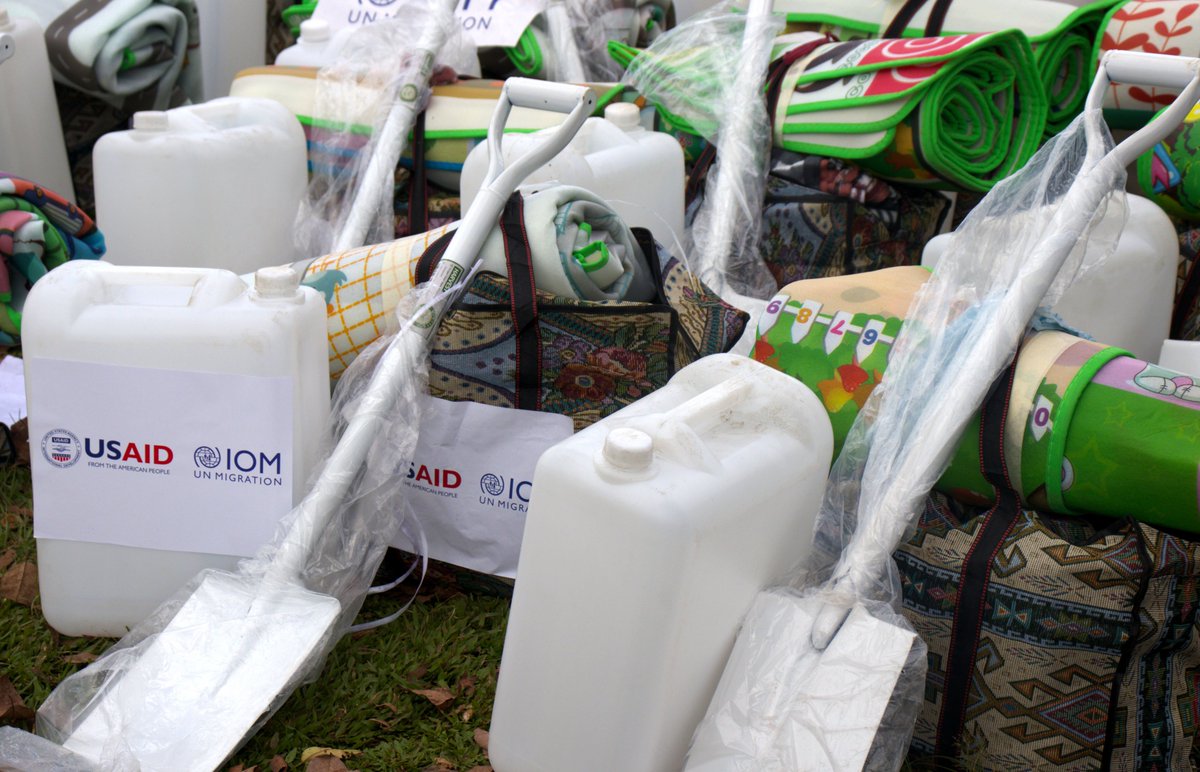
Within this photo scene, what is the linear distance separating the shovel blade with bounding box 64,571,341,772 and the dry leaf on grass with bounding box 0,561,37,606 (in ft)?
1.21

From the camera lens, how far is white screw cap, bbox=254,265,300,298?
1468 mm

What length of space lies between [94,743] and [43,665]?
0.29 m

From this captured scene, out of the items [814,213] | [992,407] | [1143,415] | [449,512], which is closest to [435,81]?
[814,213]

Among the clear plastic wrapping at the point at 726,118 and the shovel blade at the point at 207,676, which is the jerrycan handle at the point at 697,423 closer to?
the shovel blade at the point at 207,676

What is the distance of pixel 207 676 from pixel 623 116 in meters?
1.36

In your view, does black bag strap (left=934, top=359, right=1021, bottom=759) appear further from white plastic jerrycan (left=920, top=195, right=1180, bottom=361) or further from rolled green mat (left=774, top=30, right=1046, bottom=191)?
rolled green mat (left=774, top=30, right=1046, bottom=191)

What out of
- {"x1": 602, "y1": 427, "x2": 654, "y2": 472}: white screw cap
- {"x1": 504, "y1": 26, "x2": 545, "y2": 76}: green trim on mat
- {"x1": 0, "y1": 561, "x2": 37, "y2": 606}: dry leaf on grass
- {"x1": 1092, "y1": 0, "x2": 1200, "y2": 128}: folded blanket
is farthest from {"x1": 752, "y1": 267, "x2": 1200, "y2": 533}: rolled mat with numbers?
{"x1": 504, "y1": 26, "x2": 545, "y2": 76}: green trim on mat

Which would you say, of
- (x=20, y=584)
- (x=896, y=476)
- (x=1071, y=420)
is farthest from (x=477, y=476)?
(x=1071, y=420)

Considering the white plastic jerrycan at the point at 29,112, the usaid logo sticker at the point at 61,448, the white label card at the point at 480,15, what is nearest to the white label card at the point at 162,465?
the usaid logo sticker at the point at 61,448

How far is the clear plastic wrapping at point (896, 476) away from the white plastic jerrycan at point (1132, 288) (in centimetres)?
21

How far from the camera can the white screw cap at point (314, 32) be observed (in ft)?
9.06

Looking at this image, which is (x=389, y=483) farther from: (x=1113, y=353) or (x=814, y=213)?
(x=814, y=213)

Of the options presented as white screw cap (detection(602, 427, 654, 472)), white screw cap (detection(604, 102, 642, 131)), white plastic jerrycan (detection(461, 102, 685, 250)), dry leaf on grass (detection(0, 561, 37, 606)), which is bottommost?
dry leaf on grass (detection(0, 561, 37, 606))

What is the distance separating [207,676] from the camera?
1361mm
